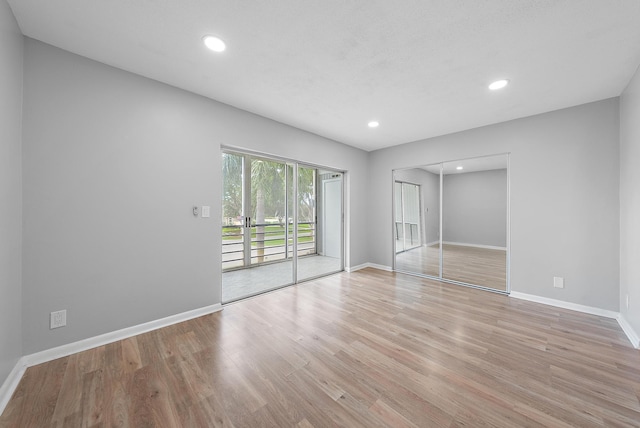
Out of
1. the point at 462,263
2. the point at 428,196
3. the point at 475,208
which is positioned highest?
the point at 428,196

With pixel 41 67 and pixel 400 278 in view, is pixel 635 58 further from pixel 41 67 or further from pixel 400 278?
pixel 41 67

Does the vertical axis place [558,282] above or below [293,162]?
below

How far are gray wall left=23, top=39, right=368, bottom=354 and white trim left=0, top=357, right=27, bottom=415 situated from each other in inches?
5.0

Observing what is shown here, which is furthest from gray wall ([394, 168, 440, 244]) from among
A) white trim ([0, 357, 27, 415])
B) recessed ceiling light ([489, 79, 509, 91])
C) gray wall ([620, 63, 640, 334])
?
white trim ([0, 357, 27, 415])

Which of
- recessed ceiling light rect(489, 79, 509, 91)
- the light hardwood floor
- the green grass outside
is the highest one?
recessed ceiling light rect(489, 79, 509, 91)

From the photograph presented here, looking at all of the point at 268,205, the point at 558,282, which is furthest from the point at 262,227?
the point at 558,282

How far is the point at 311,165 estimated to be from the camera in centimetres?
430

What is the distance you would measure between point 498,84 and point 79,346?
4.89 metres

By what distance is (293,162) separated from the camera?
3996 mm

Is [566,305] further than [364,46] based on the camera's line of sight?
Yes

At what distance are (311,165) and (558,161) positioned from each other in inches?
141

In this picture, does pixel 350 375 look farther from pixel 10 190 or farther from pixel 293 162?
pixel 293 162

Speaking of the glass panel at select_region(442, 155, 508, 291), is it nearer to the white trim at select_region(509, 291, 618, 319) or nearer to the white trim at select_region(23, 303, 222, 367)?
the white trim at select_region(509, 291, 618, 319)

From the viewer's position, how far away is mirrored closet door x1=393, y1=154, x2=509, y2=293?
380 cm
